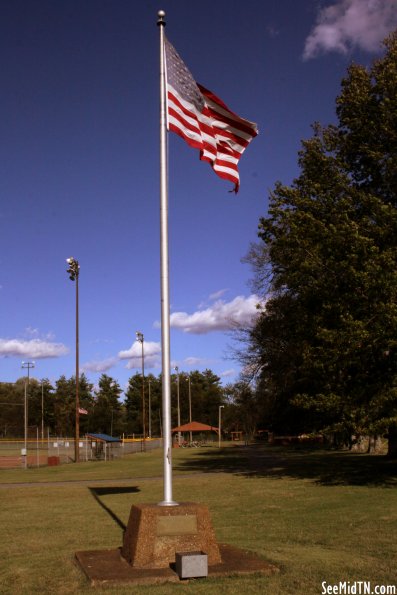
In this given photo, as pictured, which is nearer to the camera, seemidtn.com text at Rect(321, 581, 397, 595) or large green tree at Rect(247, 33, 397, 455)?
seemidtn.com text at Rect(321, 581, 397, 595)

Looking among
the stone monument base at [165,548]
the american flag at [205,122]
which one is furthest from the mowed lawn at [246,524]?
the american flag at [205,122]

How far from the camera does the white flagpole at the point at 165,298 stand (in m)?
9.06

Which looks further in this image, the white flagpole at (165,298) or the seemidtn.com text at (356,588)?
the white flagpole at (165,298)

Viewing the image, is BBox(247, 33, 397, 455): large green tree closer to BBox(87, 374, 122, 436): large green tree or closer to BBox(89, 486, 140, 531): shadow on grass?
BBox(89, 486, 140, 531): shadow on grass

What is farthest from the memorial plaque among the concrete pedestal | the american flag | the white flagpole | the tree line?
the tree line

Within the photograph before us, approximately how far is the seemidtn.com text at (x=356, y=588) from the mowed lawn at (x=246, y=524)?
3.9 inches

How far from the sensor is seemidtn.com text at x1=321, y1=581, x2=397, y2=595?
679 cm

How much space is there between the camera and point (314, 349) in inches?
805

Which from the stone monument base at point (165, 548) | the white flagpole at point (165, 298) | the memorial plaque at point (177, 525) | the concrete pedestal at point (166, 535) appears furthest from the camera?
the white flagpole at point (165, 298)

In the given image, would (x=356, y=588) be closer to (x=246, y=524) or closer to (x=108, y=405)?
(x=246, y=524)

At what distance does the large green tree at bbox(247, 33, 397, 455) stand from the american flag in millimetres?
8922

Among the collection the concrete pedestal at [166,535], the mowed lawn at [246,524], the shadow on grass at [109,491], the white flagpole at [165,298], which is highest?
the white flagpole at [165,298]

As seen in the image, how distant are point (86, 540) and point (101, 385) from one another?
433 ft

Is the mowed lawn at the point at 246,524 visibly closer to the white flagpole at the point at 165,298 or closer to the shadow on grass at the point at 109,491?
the shadow on grass at the point at 109,491
